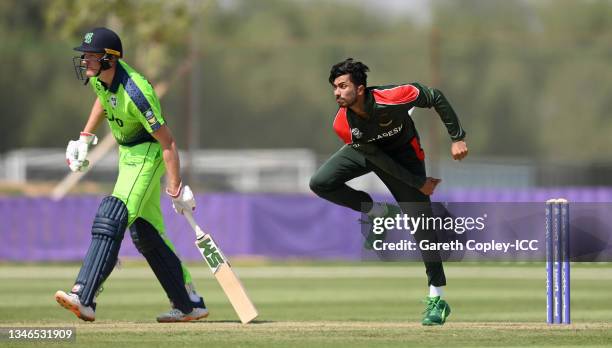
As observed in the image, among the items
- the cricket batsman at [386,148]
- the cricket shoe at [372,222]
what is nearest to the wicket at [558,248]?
the cricket batsman at [386,148]

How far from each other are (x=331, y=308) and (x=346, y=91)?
4.61m

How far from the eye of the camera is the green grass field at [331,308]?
9.20 metres

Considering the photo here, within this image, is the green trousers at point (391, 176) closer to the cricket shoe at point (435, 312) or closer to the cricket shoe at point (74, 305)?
the cricket shoe at point (435, 312)

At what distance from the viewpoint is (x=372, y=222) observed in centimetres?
1002

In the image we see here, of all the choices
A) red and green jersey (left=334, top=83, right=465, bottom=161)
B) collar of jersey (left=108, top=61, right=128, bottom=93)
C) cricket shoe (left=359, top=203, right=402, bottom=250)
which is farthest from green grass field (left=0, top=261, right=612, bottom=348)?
collar of jersey (left=108, top=61, right=128, bottom=93)

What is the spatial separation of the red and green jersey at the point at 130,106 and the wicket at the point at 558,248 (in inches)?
127

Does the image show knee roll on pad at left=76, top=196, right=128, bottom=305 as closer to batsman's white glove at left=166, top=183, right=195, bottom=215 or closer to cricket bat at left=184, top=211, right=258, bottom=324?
batsman's white glove at left=166, top=183, right=195, bottom=215

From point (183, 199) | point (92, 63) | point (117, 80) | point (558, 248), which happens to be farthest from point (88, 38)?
point (558, 248)

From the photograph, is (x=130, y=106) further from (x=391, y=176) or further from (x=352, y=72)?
(x=391, y=176)

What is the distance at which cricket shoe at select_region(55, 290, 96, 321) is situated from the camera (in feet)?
30.7

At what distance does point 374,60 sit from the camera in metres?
54.8

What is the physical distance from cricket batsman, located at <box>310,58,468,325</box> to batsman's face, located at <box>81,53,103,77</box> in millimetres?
1906

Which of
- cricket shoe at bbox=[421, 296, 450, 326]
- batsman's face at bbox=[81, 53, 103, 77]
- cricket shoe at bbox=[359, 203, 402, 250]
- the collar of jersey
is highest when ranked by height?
batsman's face at bbox=[81, 53, 103, 77]

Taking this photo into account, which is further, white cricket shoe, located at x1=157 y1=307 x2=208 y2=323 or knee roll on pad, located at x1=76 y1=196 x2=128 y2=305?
white cricket shoe, located at x1=157 y1=307 x2=208 y2=323
